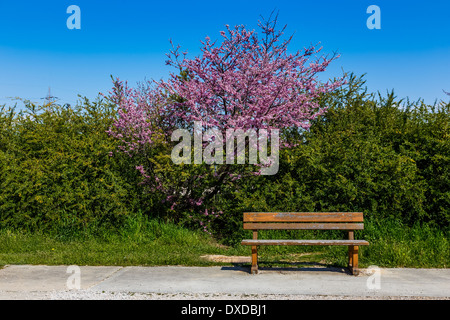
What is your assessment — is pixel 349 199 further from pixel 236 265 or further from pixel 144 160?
pixel 144 160

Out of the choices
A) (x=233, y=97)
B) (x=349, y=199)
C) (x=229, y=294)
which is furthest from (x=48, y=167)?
(x=349, y=199)

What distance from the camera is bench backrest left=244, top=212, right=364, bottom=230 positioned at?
6770 mm

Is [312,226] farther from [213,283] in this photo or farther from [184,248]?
[184,248]

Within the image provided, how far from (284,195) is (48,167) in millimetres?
5123

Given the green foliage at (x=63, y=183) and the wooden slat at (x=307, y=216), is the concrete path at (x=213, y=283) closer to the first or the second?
the wooden slat at (x=307, y=216)

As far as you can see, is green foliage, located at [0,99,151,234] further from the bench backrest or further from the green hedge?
the bench backrest

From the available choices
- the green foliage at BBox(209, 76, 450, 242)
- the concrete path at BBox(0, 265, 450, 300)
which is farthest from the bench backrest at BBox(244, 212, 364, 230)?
the green foliage at BBox(209, 76, 450, 242)

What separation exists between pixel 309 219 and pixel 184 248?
8.29ft

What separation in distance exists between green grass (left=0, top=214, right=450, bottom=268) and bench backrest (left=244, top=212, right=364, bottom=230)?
0.76 m

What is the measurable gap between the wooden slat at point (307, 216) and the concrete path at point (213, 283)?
0.79 m

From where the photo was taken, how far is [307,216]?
270 inches

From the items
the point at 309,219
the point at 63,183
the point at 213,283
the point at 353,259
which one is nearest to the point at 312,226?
the point at 309,219

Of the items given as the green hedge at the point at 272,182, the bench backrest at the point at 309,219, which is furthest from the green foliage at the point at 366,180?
the bench backrest at the point at 309,219

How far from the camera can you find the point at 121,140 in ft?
32.4
